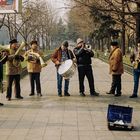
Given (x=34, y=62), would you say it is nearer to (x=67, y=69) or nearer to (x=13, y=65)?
(x=13, y=65)

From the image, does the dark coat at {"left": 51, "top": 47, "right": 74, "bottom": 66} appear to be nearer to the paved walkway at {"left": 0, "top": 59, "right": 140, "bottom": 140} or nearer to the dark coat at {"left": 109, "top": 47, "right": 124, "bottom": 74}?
the paved walkway at {"left": 0, "top": 59, "right": 140, "bottom": 140}

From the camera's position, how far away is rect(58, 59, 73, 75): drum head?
1536cm

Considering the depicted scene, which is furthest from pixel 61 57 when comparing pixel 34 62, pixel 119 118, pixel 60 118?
pixel 119 118

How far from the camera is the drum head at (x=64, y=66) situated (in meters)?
15.4

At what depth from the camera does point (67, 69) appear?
50.3ft

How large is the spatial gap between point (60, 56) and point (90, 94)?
1.58 metres

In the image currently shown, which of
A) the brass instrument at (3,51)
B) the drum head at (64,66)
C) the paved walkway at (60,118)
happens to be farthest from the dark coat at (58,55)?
the brass instrument at (3,51)

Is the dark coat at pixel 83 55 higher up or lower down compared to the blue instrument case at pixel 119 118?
higher up

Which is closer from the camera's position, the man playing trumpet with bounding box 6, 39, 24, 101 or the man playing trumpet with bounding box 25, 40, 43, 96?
the man playing trumpet with bounding box 6, 39, 24, 101

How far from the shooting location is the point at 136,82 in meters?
15.2

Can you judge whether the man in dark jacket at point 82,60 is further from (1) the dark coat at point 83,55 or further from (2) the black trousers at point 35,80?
(2) the black trousers at point 35,80

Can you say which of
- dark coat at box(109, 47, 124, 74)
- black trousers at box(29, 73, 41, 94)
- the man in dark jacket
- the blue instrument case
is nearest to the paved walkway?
the blue instrument case

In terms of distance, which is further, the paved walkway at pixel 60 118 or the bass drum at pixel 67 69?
the bass drum at pixel 67 69

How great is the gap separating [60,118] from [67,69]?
407 centimetres
